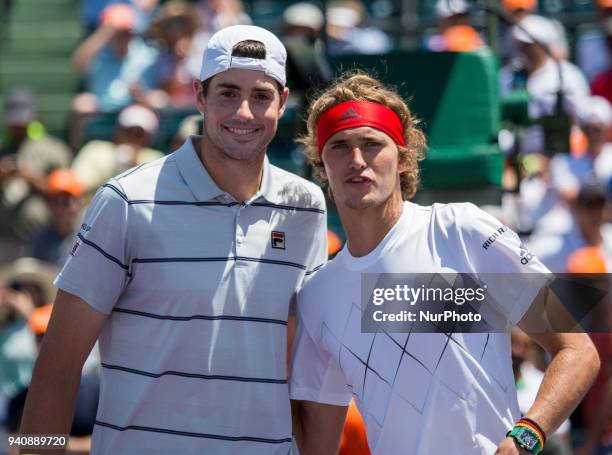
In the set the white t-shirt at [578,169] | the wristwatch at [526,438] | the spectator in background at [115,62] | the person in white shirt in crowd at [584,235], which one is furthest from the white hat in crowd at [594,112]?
the wristwatch at [526,438]

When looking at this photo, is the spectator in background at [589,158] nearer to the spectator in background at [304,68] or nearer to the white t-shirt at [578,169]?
the white t-shirt at [578,169]

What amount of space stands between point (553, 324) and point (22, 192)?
6.07 metres

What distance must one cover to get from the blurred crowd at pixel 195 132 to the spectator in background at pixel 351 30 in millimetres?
16

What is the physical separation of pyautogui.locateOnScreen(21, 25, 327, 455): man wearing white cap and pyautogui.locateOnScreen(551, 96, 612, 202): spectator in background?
15.2ft

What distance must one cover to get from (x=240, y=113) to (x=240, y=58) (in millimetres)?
184

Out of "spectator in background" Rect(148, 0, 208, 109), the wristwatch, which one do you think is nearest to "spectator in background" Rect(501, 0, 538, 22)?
"spectator in background" Rect(148, 0, 208, 109)

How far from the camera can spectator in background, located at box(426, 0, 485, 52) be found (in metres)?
8.98

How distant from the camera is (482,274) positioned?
11.8 ft

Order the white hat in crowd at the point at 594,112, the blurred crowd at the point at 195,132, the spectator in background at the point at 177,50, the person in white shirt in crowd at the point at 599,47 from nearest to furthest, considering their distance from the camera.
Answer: the blurred crowd at the point at 195,132 → the white hat in crowd at the point at 594,112 → the person in white shirt in crowd at the point at 599,47 → the spectator in background at the point at 177,50

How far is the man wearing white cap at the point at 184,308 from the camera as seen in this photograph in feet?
11.8

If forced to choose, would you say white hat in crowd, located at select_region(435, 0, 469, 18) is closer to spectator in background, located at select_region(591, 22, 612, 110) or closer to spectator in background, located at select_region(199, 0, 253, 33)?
spectator in background, located at select_region(591, 22, 612, 110)

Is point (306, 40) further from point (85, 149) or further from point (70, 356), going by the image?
point (85, 149)

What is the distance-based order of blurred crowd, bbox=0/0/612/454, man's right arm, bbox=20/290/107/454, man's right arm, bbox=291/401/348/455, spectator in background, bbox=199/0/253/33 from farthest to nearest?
spectator in background, bbox=199/0/253/33
blurred crowd, bbox=0/0/612/454
man's right arm, bbox=291/401/348/455
man's right arm, bbox=20/290/107/454

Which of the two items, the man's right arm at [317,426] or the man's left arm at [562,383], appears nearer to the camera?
the man's left arm at [562,383]
